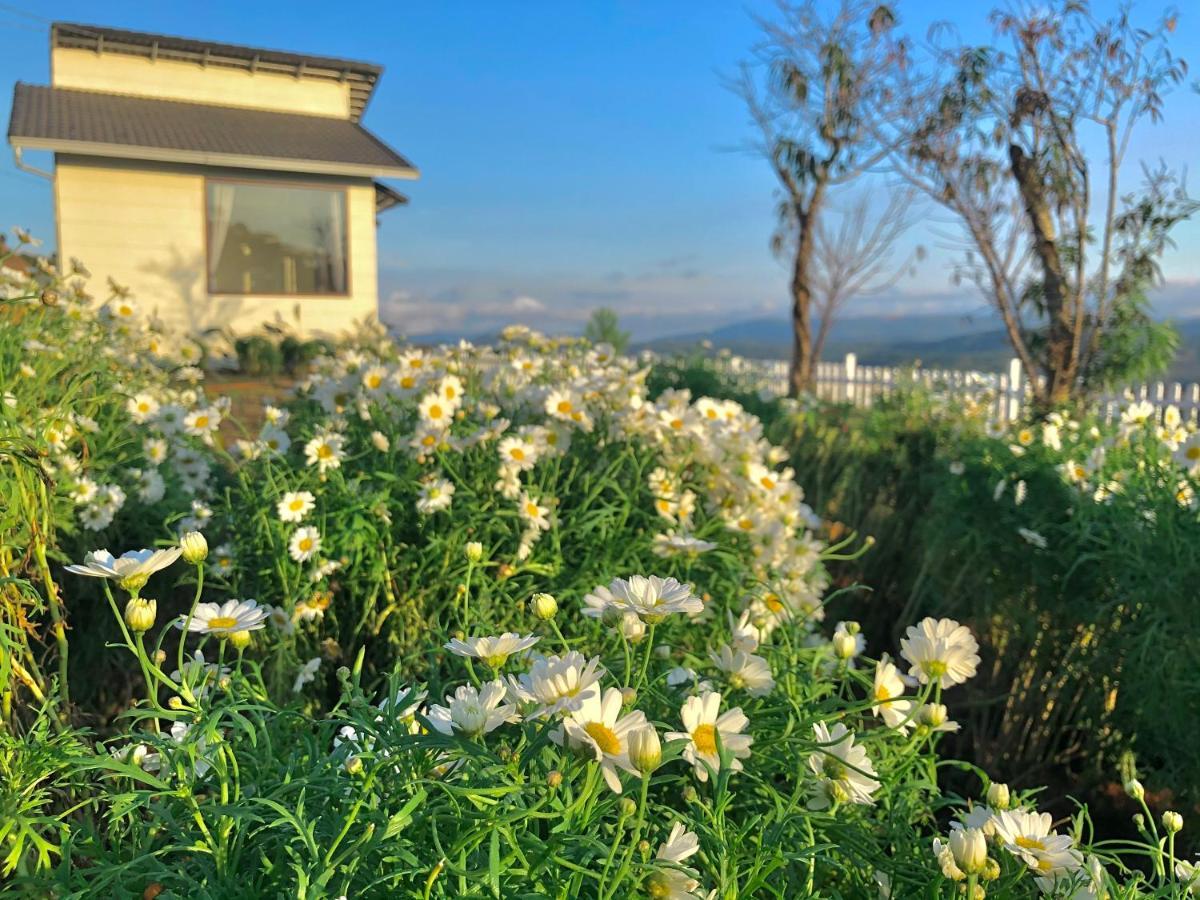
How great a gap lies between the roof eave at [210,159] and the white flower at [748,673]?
11.9 metres

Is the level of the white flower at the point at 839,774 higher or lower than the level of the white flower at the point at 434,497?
lower

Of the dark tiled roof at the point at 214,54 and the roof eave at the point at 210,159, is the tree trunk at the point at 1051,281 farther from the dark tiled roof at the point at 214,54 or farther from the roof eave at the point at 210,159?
the dark tiled roof at the point at 214,54

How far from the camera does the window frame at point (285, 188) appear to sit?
40.9 ft

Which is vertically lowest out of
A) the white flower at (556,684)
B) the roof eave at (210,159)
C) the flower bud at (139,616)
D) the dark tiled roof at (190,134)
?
the white flower at (556,684)

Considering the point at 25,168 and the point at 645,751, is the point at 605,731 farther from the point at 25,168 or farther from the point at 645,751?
the point at 25,168

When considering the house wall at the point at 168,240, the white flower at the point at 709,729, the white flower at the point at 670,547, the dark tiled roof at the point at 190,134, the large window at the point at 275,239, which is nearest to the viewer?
the white flower at the point at 709,729

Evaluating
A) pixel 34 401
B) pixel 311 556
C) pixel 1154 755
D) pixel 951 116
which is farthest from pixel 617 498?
pixel 951 116

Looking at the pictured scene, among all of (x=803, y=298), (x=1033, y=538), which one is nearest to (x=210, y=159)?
(x=803, y=298)

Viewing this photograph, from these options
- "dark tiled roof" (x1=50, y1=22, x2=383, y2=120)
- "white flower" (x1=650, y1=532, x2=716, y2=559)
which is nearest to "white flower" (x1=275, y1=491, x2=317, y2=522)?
"white flower" (x1=650, y1=532, x2=716, y2=559)

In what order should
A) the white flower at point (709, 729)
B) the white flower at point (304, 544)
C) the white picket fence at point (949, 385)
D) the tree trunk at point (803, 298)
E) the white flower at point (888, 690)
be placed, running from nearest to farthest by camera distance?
the white flower at point (709, 729), the white flower at point (888, 690), the white flower at point (304, 544), the white picket fence at point (949, 385), the tree trunk at point (803, 298)

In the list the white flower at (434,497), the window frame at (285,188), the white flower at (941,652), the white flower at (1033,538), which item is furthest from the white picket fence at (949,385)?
the window frame at (285,188)

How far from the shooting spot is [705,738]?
102 cm

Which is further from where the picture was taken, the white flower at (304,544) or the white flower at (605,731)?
the white flower at (304,544)

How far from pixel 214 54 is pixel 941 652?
1477 cm
